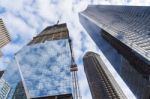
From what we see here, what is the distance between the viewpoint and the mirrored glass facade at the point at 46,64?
5497 cm

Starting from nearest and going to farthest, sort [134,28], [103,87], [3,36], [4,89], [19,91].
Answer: [4,89] → [19,91] → [134,28] → [3,36] → [103,87]

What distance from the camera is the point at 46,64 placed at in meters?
74.9

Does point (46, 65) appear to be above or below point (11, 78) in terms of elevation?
above

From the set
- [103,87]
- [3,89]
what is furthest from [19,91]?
[103,87]

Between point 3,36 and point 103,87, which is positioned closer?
point 3,36

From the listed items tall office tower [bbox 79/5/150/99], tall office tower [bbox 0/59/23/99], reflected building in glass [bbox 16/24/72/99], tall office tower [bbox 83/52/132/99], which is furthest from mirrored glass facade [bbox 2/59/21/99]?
tall office tower [bbox 83/52/132/99]

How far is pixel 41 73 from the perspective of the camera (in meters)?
62.8

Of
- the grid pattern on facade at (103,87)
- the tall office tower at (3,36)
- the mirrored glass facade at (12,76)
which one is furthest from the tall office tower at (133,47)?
the tall office tower at (3,36)

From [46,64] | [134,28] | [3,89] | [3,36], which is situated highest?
[134,28]

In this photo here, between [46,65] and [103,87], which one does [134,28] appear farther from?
[103,87]

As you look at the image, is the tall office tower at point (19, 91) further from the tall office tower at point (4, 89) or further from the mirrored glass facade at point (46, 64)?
the mirrored glass facade at point (46, 64)

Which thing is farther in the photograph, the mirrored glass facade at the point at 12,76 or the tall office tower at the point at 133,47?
the mirrored glass facade at the point at 12,76

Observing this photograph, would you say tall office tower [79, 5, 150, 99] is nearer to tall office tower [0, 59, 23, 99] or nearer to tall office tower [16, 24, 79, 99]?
tall office tower [16, 24, 79, 99]

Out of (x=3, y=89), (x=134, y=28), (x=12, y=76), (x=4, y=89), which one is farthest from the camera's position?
(x=134, y=28)
